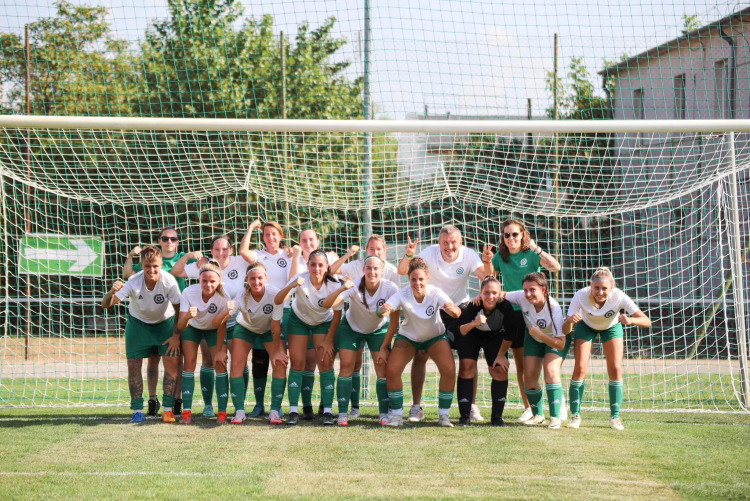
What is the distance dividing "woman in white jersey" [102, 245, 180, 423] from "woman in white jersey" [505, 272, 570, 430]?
321 centimetres

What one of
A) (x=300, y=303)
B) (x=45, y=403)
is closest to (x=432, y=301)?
(x=300, y=303)

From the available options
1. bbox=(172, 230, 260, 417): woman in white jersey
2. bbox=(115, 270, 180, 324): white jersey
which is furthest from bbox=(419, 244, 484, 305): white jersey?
bbox=(115, 270, 180, 324): white jersey

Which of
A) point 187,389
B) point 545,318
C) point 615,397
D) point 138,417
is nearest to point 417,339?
point 545,318

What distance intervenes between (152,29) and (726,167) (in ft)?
30.9

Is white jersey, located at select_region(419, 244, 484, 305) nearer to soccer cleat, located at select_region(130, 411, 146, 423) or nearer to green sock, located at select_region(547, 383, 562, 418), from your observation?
green sock, located at select_region(547, 383, 562, 418)

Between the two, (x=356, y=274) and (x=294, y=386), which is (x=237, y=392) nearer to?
(x=294, y=386)

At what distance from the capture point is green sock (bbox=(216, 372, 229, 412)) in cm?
689

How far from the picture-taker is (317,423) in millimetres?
6855

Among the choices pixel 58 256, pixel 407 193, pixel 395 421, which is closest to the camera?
pixel 395 421

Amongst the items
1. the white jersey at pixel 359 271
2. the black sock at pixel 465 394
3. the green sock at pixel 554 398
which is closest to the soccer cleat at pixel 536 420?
the green sock at pixel 554 398

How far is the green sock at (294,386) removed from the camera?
22.7 ft

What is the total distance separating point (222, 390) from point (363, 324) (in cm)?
146

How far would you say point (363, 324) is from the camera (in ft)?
22.6

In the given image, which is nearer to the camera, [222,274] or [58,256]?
[222,274]
